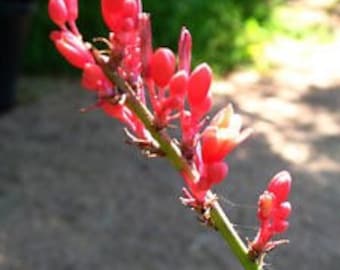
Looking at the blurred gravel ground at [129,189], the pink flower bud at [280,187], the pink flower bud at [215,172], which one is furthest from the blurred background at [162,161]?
the pink flower bud at [215,172]

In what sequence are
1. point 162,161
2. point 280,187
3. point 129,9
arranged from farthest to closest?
point 162,161, point 280,187, point 129,9

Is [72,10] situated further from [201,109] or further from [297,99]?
[297,99]

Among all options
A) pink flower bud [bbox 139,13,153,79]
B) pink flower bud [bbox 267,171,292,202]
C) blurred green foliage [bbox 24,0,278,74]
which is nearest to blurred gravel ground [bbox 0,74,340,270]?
blurred green foliage [bbox 24,0,278,74]

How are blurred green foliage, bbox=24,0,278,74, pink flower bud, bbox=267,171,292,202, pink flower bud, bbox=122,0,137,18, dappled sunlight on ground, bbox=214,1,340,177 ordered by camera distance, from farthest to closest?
1. blurred green foliage, bbox=24,0,278,74
2. dappled sunlight on ground, bbox=214,1,340,177
3. pink flower bud, bbox=267,171,292,202
4. pink flower bud, bbox=122,0,137,18

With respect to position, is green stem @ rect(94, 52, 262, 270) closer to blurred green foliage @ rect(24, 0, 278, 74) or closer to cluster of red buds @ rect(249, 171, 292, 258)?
cluster of red buds @ rect(249, 171, 292, 258)

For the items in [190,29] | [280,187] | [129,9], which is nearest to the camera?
[129,9]

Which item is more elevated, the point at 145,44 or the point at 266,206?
the point at 145,44

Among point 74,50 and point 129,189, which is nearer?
point 74,50

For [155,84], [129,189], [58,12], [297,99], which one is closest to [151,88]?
[155,84]
